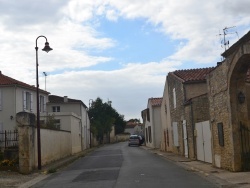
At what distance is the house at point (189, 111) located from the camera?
909 inches

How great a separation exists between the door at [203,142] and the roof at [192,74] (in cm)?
542

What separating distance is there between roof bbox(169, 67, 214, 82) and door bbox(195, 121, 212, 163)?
5.42 m

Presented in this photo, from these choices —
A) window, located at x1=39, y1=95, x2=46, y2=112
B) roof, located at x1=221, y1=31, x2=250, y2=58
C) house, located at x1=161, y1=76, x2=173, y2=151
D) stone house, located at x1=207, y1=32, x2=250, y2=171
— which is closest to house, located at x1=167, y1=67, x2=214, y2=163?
house, located at x1=161, y1=76, x2=173, y2=151

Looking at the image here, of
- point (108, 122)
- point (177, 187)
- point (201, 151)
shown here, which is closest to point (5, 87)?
point (201, 151)

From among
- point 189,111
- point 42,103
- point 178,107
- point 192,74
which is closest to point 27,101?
point 42,103

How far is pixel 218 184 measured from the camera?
13344 millimetres

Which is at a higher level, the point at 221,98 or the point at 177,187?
the point at 221,98

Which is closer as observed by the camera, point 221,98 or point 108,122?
point 221,98

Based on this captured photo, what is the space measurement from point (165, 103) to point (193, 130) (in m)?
13.5

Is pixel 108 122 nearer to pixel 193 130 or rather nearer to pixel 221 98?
pixel 193 130

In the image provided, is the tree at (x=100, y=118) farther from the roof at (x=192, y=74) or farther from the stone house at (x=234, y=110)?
the stone house at (x=234, y=110)

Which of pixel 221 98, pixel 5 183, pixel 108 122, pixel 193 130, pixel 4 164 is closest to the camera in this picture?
pixel 5 183

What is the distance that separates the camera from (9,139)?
21.8 metres

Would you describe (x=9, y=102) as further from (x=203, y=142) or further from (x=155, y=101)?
(x=203, y=142)
